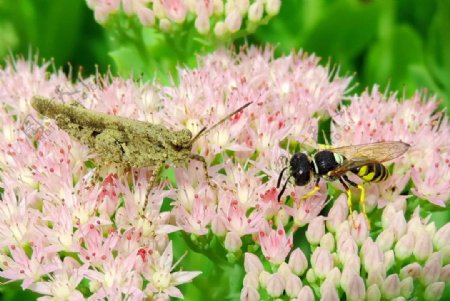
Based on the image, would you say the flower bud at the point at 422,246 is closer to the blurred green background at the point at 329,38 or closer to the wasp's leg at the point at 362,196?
the wasp's leg at the point at 362,196

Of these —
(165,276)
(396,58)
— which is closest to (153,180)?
(165,276)

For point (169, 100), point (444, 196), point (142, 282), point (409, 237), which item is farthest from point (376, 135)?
point (142, 282)

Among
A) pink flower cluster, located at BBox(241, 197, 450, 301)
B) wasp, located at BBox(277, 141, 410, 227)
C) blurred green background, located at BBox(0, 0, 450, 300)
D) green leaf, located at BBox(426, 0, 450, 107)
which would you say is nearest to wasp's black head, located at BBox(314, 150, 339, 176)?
wasp, located at BBox(277, 141, 410, 227)

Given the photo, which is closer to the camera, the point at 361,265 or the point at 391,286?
the point at 391,286

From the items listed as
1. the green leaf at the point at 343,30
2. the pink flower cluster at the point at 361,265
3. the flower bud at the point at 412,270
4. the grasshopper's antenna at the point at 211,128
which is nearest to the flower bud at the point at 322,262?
the pink flower cluster at the point at 361,265

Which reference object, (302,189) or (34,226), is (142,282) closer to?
(34,226)

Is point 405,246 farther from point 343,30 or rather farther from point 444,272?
point 343,30
